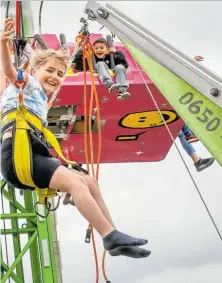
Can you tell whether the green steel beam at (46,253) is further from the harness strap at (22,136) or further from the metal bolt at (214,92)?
the metal bolt at (214,92)

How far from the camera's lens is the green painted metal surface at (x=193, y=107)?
301cm

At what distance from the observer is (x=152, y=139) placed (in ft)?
26.8

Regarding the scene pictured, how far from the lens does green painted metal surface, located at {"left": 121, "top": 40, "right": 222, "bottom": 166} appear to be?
3014 mm

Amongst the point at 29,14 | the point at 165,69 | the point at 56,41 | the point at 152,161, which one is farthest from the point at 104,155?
the point at 165,69

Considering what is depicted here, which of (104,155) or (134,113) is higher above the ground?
(134,113)

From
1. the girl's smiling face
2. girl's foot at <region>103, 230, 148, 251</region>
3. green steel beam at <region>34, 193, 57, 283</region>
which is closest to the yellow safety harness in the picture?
the girl's smiling face

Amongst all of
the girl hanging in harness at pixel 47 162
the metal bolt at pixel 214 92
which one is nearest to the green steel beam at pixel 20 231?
the girl hanging in harness at pixel 47 162

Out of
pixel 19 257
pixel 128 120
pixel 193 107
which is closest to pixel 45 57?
pixel 193 107

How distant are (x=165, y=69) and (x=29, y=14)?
297 centimetres

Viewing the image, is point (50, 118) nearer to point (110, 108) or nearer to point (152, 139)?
point (110, 108)

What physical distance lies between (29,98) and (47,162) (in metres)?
0.41

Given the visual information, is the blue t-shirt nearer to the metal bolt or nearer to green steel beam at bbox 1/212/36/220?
the metal bolt

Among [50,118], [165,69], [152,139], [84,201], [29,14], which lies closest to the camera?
[84,201]

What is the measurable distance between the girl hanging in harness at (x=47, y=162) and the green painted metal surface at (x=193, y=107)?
0.53m
